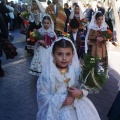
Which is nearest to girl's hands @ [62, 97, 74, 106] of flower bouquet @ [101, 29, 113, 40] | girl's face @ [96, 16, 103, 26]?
flower bouquet @ [101, 29, 113, 40]

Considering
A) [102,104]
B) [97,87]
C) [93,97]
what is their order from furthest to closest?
1. [93,97]
2. [102,104]
3. [97,87]

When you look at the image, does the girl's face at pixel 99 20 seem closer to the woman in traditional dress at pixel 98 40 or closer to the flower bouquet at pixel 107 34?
the woman in traditional dress at pixel 98 40

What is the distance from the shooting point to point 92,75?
8.25 ft

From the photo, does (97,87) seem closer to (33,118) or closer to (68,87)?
(68,87)

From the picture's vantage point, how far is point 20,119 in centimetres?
428

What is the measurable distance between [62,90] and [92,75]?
0.37 meters

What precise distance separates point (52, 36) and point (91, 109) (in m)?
3.75

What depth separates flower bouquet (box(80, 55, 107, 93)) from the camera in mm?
2533

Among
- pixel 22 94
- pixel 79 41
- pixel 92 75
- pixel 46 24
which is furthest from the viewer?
pixel 79 41

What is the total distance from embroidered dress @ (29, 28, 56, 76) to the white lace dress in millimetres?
3543

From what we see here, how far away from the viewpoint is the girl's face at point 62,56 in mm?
2732

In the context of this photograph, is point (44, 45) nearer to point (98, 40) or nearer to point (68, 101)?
point (98, 40)

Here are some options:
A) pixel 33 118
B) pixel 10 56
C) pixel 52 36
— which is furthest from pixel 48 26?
pixel 33 118

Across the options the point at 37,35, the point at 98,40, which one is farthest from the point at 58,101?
the point at 98,40
